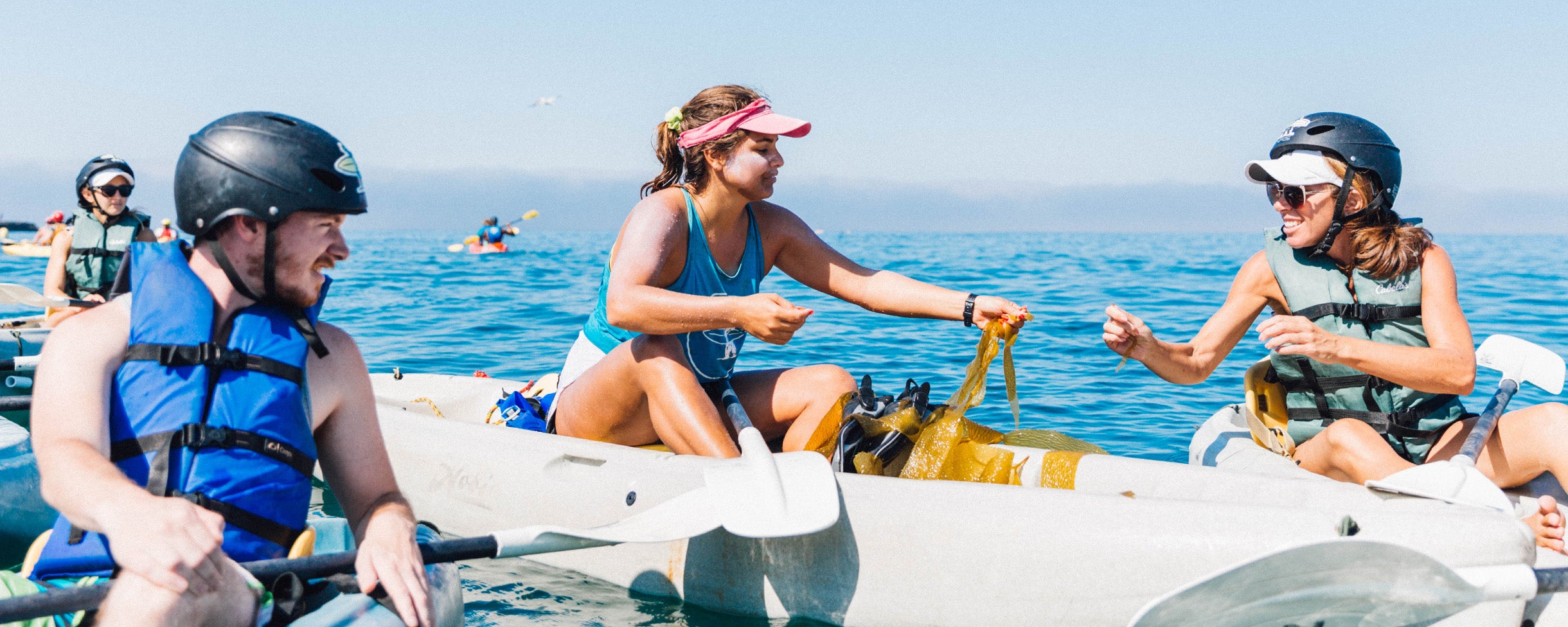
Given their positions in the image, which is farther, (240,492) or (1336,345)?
(1336,345)

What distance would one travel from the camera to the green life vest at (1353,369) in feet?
12.1

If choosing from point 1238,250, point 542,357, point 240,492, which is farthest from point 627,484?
point 1238,250

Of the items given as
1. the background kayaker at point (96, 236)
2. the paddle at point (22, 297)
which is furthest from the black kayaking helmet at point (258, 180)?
the background kayaker at point (96, 236)

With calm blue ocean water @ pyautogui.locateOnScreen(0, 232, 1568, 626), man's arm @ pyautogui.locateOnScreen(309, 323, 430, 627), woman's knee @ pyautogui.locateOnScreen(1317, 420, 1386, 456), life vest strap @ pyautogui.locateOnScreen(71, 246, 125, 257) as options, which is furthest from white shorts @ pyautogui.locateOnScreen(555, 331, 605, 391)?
life vest strap @ pyautogui.locateOnScreen(71, 246, 125, 257)

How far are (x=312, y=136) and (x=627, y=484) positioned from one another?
1.62 meters

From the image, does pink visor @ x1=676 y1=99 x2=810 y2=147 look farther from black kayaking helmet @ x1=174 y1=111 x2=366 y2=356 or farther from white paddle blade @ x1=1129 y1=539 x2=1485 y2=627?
white paddle blade @ x1=1129 y1=539 x2=1485 y2=627

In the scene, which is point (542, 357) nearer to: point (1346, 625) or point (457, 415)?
point (457, 415)

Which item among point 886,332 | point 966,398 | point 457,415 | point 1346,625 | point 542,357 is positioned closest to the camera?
point 1346,625

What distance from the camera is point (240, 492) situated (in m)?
2.14

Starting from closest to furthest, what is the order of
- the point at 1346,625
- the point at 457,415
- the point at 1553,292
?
the point at 1346,625 → the point at 457,415 → the point at 1553,292

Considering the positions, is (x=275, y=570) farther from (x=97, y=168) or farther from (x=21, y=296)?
(x=97, y=168)

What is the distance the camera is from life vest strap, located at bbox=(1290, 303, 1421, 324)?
3.70m

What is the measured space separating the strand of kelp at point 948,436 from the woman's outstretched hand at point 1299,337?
769mm

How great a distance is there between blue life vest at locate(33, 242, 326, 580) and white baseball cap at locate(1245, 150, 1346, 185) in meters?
2.93
